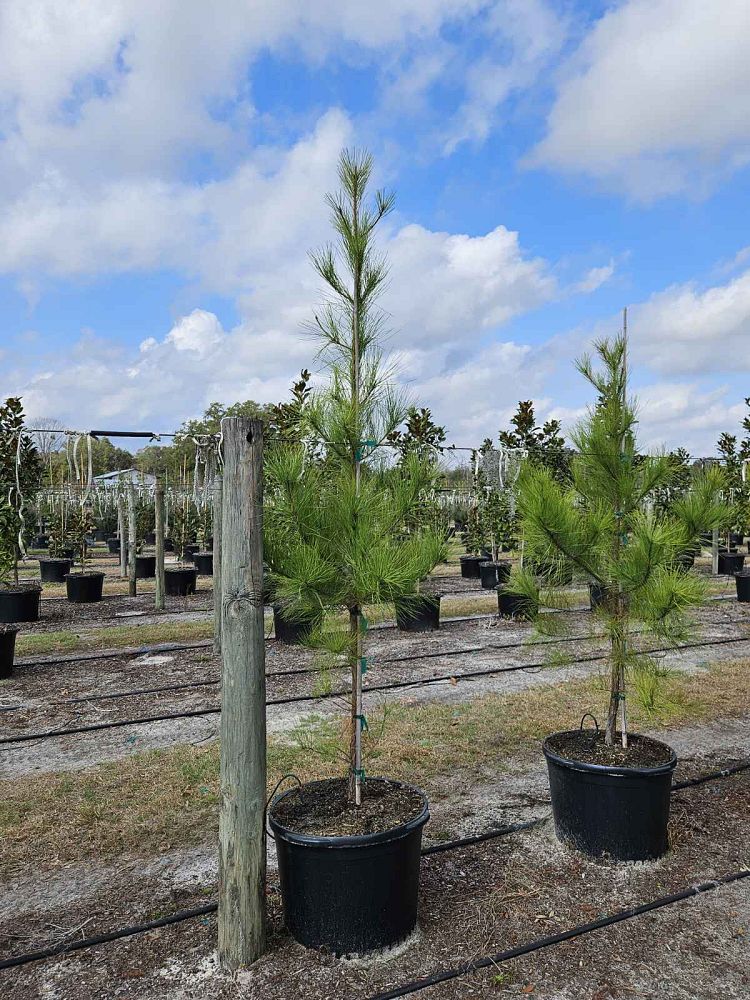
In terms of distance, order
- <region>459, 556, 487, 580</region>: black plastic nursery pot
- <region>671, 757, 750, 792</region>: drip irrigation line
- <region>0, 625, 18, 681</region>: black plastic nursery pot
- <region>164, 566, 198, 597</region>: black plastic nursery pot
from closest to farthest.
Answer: <region>671, 757, 750, 792</region>: drip irrigation line < <region>0, 625, 18, 681</region>: black plastic nursery pot < <region>164, 566, 198, 597</region>: black plastic nursery pot < <region>459, 556, 487, 580</region>: black plastic nursery pot

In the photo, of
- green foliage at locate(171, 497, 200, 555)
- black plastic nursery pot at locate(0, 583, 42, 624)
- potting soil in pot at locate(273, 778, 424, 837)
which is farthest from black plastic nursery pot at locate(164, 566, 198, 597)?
potting soil in pot at locate(273, 778, 424, 837)

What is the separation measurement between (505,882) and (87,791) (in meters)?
2.06

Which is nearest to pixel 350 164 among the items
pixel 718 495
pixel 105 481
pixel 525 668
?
pixel 718 495

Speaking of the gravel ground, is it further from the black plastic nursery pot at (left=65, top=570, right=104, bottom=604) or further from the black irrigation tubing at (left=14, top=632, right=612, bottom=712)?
the black plastic nursery pot at (left=65, top=570, right=104, bottom=604)

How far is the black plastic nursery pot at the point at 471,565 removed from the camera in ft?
43.2

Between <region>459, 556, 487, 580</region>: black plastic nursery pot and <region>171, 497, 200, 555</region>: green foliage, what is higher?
<region>171, 497, 200, 555</region>: green foliage

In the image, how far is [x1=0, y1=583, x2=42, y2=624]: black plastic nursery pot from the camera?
8.52 m

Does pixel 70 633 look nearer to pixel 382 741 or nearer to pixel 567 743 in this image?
pixel 382 741

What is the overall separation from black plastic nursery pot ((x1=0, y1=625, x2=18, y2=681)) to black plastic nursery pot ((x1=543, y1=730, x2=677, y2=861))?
4.64 meters

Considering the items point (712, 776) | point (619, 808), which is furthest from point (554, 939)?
point (712, 776)

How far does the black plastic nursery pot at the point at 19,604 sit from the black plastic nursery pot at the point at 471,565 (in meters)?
7.14

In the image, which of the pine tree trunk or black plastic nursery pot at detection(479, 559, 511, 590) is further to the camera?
black plastic nursery pot at detection(479, 559, 511, 590)

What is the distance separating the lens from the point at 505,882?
264 centimetres

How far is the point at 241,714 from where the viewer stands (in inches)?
85.7
